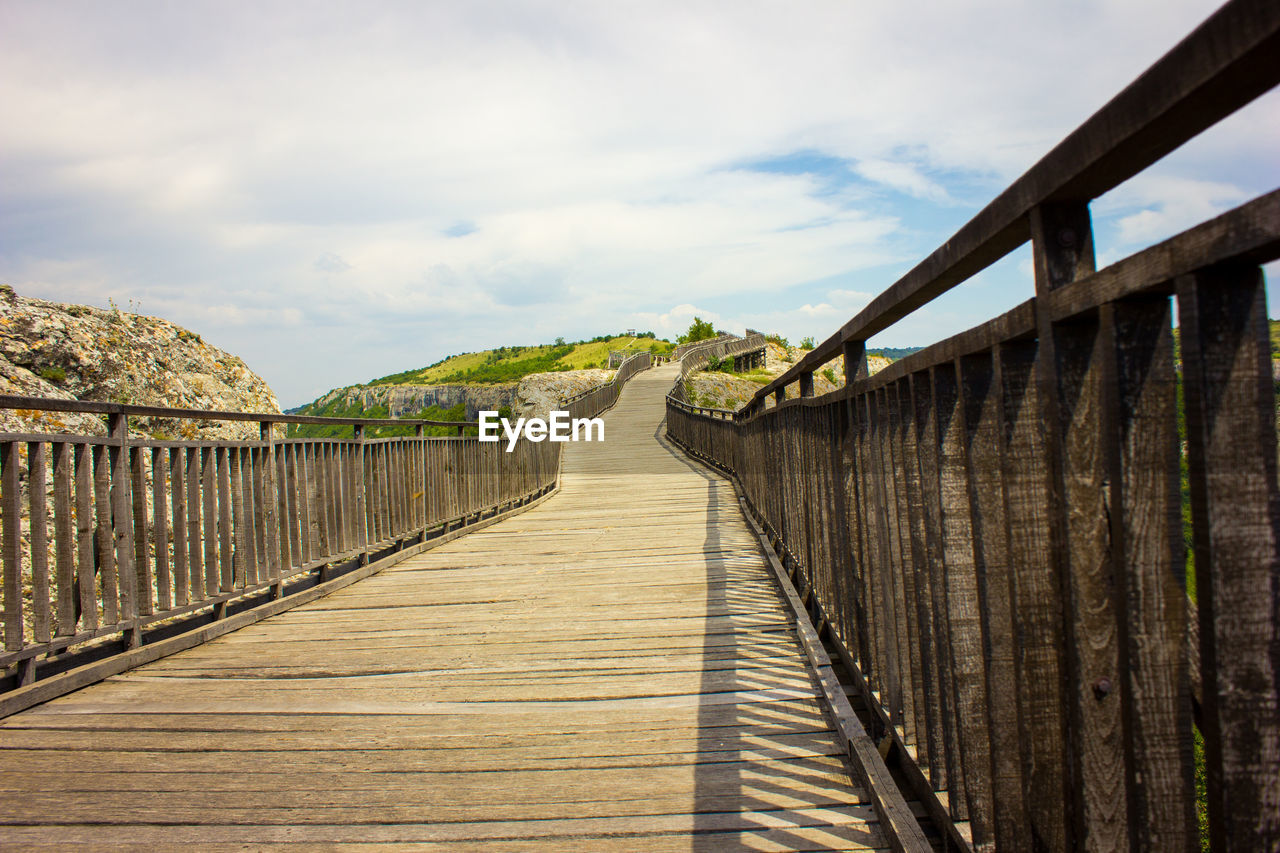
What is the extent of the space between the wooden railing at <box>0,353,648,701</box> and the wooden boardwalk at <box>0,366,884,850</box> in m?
0.29

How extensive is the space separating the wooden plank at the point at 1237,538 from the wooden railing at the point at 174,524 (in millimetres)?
3658

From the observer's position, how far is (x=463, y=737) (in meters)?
2.96

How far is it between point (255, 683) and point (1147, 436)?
378cm

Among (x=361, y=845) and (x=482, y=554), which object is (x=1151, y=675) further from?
(x=482, y=554)

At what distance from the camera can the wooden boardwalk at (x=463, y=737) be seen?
2.29 m

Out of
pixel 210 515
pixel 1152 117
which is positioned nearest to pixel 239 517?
pixel 210 515

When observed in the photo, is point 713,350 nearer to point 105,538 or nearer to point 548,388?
point 548,388

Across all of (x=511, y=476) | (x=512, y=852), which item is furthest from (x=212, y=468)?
(x=511, y=476)

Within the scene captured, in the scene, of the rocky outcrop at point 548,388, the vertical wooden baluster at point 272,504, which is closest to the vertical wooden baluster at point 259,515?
the vertical wooden baluster at point 272,504

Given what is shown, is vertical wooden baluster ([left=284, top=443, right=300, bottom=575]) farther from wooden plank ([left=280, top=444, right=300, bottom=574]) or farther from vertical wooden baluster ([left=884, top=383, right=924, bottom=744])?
vertical wooden baluster ([left=884, top=383, right=924, bottom=744])

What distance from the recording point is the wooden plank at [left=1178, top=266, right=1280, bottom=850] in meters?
0.84

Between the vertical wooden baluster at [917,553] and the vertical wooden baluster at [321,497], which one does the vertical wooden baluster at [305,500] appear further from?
the vertical wooden baluster at [917,553]

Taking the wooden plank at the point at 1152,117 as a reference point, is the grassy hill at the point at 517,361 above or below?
above

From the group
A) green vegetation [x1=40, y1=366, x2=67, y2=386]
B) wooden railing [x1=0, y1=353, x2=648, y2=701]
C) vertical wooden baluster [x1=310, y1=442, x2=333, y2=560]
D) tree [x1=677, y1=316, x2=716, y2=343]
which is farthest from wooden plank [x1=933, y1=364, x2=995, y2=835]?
tree [x1=677, y1=316, x2=716, y2=343]
